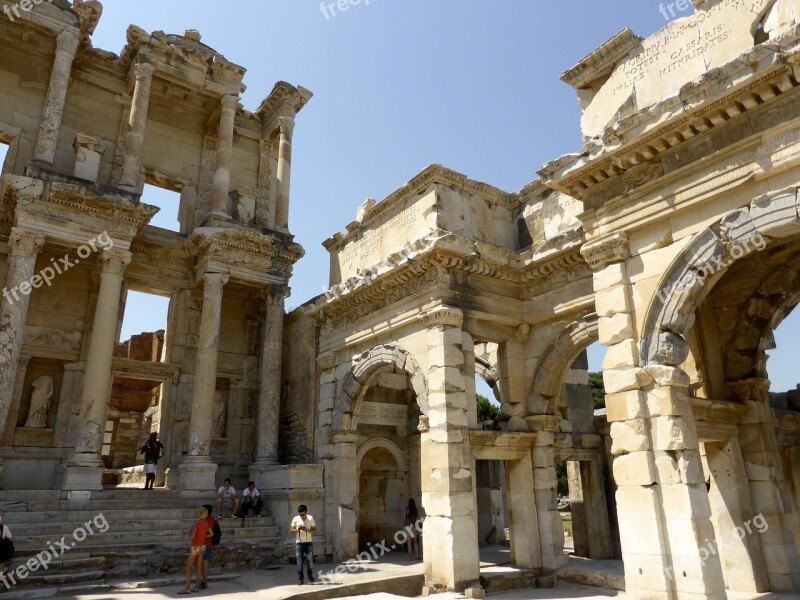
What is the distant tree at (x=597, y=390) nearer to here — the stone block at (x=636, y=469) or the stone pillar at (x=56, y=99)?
the stone block at (x=636, y=469)

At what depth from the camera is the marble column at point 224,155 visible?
16359mm

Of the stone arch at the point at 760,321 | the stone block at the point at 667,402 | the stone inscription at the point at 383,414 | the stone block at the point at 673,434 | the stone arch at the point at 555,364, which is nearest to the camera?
the stone block at the point at 673,434

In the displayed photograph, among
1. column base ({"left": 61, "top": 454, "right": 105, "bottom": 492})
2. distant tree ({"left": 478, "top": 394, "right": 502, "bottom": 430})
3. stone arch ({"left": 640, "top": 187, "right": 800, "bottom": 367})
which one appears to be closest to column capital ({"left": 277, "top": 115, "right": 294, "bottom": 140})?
column base ({"left": 61, "top": 454, "right": 105, "bottom": 492})

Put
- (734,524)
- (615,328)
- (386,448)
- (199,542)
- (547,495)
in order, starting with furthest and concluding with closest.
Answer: (386,448)
(547,495)
(199,542)
(734,524)
(615,328)

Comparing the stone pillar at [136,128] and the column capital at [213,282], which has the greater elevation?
the stone pillar at [136,128]

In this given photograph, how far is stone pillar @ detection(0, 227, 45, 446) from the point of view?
1217cm

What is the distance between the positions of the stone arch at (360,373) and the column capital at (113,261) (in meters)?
5.98

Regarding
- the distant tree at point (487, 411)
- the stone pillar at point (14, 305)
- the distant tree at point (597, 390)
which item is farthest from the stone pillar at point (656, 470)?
the distant tree at point (597, 390)

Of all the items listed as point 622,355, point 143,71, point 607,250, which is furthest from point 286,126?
Answer: point 622,355

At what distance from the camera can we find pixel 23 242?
42.7ft

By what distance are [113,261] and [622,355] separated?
11565 mm

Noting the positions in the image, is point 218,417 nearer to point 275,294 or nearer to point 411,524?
point 275,294

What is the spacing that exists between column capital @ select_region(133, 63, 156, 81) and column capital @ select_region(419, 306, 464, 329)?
432 inches

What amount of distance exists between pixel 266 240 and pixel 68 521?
8042 mm
